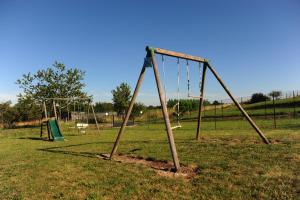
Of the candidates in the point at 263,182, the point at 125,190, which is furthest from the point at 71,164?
the point at 263,182

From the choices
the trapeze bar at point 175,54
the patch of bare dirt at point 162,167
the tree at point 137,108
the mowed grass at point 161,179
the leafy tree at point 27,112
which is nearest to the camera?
the mowed grass at point 161,179

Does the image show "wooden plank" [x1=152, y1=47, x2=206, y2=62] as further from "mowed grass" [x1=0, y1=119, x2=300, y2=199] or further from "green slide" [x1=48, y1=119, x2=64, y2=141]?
"green slide" [x1=48, y1=119, x2=64, y2=141]

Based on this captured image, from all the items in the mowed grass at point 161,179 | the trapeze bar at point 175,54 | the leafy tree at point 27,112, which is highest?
the trapeze bar at point 175,54

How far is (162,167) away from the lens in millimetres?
6125

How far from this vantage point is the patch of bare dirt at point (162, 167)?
5.40 m

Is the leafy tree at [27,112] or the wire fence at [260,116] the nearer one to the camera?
the wire fence at [260,116]

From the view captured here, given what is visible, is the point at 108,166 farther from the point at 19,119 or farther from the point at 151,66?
the point at 19,119

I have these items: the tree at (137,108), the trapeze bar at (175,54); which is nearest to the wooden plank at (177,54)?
the trapeze bar at (175,54)

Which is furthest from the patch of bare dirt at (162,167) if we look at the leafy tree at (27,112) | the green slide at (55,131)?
the leafy tree at (27,112)

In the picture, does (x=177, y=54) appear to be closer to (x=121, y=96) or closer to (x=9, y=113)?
(x=121, y=96)

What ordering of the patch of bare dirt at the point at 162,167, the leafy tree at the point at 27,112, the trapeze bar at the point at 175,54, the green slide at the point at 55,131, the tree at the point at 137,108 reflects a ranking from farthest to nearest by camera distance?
the tree at the point at 137,108, the leafy tree at the point at 27,112, the green slide at the point at 55,131, the trapeze bar at the point at 175,54, the patch of bare dirt at the point at 162,167

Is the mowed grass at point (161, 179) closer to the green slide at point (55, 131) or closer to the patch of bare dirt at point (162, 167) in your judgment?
the patch of bare dirt at point (162, 167)

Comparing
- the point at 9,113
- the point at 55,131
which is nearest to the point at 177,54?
the point at 55,131

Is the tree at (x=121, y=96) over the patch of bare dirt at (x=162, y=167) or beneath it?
over
